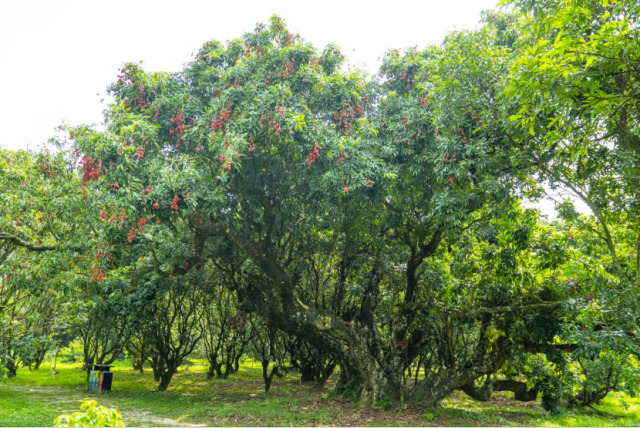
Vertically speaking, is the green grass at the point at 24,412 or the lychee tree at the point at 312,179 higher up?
the lychee tree at the point at 312,179

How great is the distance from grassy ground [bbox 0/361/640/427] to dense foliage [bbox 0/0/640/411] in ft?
2.25

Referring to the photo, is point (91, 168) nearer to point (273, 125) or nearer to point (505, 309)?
point (273, 125)

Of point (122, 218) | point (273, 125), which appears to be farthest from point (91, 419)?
point (273, 125)

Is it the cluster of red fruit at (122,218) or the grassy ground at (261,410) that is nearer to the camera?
the cluster of red fruit at (122,218)

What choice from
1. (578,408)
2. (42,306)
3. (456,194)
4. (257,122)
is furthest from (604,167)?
(42,306)

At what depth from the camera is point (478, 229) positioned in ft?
33.9

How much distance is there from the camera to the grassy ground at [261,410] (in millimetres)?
8680

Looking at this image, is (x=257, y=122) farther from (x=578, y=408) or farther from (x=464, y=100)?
(x=578, y=408)

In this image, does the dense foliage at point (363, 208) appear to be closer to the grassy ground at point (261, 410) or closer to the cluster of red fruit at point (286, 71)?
the cluster of red fruit at point (286, 71)

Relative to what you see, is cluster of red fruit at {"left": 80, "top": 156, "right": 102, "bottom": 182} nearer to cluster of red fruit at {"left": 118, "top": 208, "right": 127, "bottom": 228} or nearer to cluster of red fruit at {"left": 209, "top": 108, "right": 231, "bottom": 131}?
cluster of red fruit at {"left": 118, "top": 208, "right": 127, "bottom": 228}

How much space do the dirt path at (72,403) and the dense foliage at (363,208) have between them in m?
1.78

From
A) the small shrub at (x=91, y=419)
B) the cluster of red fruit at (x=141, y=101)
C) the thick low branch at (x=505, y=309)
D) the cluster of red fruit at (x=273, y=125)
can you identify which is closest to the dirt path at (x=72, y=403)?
the small shrub at (x=91, y=419)

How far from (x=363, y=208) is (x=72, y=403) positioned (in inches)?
372

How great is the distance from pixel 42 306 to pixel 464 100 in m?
17.4
